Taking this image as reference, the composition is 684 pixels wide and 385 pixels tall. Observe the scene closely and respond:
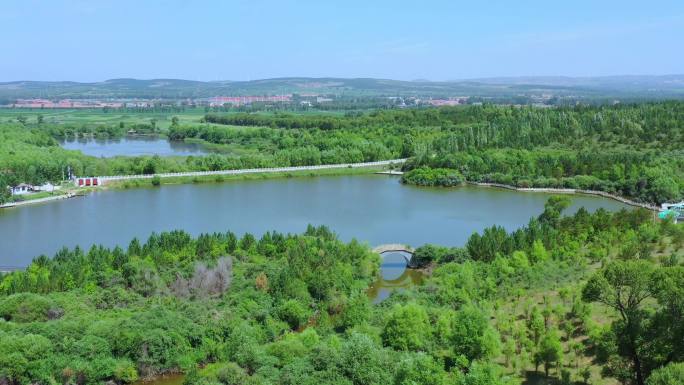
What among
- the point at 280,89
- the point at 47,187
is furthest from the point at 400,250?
the point at 280,89

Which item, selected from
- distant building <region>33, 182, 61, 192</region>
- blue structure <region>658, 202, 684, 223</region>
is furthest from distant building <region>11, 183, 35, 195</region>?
blue structure <region>658, 202, 684, 223</region>

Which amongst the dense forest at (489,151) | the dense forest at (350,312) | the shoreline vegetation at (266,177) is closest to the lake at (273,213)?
the shoreline vegetation at (266,177)

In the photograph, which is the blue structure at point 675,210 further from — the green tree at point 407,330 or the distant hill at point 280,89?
the distant hill at point 280,89

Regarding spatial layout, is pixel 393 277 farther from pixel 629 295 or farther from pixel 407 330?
pixel 629 295

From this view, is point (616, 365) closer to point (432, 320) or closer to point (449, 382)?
point (449, 382)

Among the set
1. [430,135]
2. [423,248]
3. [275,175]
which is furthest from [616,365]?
[430,135]

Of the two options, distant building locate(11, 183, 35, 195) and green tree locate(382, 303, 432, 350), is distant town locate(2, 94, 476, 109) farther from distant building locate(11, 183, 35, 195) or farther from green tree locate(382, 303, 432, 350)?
green tree locate(382, 303, 432, 350)
